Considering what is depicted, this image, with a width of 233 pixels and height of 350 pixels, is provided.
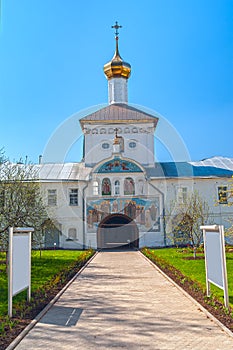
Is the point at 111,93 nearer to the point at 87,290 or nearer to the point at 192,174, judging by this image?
the point at 192,174

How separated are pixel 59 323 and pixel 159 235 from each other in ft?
70.3

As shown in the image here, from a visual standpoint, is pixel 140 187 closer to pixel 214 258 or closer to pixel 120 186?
pixel 120 186

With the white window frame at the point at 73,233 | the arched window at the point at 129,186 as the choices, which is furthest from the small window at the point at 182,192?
the white window frame at the point at 73,233

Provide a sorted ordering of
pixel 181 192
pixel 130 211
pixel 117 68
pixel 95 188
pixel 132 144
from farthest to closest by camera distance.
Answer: pixel 117 68 < pixel 132 144 < pixel 181 192 < pixel 95 188 < pixel 130 211

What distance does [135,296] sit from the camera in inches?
356

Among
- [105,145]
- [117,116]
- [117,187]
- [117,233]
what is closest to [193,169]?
[117,187]

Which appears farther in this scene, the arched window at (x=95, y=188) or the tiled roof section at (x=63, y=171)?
the tiled roof section at (x=63, y=171)

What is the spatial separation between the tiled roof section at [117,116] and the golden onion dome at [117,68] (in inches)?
148

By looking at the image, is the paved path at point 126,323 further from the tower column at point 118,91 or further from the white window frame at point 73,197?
the tower column at point 118,91

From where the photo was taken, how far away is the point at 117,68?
33.8 metres

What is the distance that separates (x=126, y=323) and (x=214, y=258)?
236 centimetres

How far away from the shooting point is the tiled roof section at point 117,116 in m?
30.7

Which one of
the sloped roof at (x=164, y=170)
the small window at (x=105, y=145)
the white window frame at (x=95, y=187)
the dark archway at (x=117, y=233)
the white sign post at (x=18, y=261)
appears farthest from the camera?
the small window at (x=105, y=145)

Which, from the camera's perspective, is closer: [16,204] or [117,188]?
[16,204]
